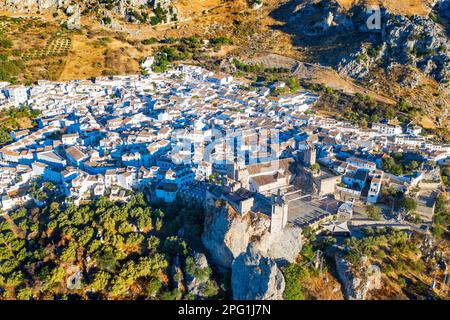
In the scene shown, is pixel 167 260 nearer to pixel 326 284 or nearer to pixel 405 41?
pixel 326 284

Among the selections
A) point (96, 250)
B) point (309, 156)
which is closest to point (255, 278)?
point (96, 250)

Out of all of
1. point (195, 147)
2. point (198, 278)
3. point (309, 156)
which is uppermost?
point (309, 156)

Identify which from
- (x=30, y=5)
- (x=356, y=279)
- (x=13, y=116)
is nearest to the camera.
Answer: (x=356, y=279)

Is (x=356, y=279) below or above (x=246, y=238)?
below

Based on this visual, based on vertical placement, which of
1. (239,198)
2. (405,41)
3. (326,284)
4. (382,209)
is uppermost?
(405,41)

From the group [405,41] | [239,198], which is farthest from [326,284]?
[405,41]

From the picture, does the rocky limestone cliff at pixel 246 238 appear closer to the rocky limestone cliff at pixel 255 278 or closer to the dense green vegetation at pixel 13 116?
the rocky limestone cliff at pixel 255 278

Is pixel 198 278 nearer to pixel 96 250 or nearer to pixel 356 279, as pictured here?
pixel 96 250
